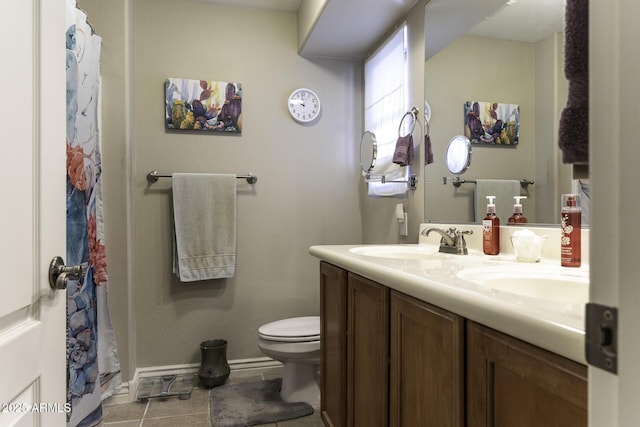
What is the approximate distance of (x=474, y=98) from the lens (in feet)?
5.20

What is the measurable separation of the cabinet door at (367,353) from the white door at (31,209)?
82 cm

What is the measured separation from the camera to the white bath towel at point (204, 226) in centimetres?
229

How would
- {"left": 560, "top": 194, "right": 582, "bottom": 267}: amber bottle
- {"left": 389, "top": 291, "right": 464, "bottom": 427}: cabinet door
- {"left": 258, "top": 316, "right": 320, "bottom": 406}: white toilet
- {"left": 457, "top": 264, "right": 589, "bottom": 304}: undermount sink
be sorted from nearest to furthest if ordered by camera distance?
{"left": 389, "top": 291, "right": 464, "bottom": 427}: cabinet door < {"left": 457, "top": 264, "right": 589, "bottom": 304}: undermount sink < {"left": 560, "top": 194, "right": 582, "bottom": 267}: amber bottle < {"left": 258, "top": 316, "right": 320, "bottom": 406}: white toilet

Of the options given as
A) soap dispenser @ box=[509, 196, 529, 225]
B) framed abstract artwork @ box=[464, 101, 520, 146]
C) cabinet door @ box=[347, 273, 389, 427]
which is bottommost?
cabinet door @ box=[347, 273, 389, 427]

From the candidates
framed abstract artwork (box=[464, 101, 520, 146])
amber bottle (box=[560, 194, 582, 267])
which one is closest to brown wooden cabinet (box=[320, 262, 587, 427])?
amber bottle (box=[560, 194, 582, 267])

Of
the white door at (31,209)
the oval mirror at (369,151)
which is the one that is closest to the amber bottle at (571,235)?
the oval mirror at (369,151)

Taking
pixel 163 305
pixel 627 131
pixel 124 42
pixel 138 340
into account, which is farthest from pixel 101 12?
pixel 627 131

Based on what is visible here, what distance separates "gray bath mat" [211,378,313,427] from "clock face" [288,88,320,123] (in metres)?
1.71

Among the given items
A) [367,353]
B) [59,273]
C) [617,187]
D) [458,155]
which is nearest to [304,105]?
[458,155]

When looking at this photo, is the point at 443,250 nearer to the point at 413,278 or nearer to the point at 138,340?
the point at 413,278

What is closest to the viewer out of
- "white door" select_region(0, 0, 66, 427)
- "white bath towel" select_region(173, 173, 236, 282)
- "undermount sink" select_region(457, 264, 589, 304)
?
"white door" select_region(0, 0, 66, 427)

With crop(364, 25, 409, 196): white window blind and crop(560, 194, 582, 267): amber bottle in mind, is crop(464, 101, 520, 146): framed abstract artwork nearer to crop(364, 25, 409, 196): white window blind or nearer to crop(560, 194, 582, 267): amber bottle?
crop(560, 194, 582, 267): amber bottle

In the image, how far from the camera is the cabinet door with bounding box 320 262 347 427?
1.50 meters

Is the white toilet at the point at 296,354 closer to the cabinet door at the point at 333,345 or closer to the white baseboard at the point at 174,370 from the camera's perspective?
the cabinet door at the point at 333,345
